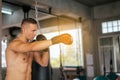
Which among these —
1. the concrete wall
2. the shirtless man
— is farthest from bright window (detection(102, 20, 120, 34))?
the shirtless man

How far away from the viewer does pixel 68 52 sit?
19.4 ft

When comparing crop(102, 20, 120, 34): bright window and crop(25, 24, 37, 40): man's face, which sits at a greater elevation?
crop(102, 20, 120, 34): bright window

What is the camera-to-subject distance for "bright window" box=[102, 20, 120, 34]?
616cm

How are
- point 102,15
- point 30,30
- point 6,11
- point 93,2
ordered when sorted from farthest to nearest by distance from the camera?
point 102,15 → point 93,2 → point 6,11 → point 30,30

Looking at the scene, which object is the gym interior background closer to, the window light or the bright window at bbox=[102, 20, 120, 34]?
the bright window at bbox=[102, 20, 120, 34]

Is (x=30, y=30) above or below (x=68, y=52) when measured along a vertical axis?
above

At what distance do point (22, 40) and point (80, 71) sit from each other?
4282mm

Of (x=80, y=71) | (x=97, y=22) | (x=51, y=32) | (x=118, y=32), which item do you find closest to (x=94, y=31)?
(x=97, y=22)

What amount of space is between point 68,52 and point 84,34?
3.01 ft

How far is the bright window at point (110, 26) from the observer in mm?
6156

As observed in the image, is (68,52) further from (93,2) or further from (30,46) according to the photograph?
(30,46)

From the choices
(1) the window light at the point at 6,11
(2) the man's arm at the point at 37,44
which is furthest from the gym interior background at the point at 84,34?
(2) the man's arm at the point at 37,44

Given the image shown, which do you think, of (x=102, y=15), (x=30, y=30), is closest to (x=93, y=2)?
(x=102, y=15)

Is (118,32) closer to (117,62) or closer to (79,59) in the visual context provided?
(117,62)
